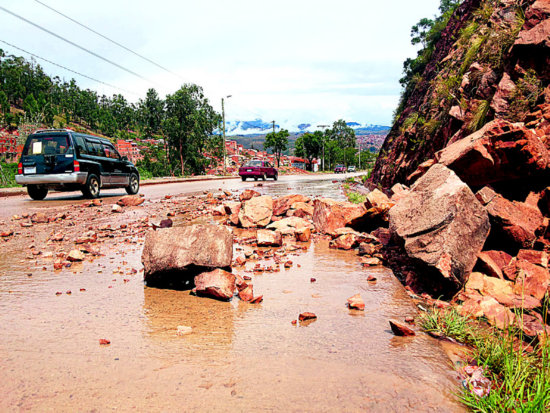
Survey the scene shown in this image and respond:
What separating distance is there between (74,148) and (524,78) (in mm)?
12399

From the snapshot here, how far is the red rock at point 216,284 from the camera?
162 inches

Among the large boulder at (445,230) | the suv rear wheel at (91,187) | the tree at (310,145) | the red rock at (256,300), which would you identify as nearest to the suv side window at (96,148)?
the suv rear wheel at (91,187)

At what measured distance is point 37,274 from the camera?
4930mm

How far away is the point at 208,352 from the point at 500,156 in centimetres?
459

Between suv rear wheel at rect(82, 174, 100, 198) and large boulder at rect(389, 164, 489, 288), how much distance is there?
446 inches

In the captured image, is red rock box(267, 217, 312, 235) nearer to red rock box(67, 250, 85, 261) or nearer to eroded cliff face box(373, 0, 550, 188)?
eroded cliff face box(373, 0, 550, 188)

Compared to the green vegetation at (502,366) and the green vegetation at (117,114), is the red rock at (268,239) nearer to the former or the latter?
the green vegetation at (502,366)

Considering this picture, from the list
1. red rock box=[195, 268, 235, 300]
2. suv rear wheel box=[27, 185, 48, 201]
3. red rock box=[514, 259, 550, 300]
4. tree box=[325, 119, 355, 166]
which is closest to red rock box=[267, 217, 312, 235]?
red rock box=[195, 268, 235, 300]

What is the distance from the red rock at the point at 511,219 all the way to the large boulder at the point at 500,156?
361 mm

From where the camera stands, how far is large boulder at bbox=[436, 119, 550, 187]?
498 cm

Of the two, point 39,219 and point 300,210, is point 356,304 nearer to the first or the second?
point 300,210

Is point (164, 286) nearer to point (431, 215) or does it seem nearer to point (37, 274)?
point (37, 274)

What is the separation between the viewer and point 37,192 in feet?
43.7

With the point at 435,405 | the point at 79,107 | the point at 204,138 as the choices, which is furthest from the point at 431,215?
the point at 79,107
